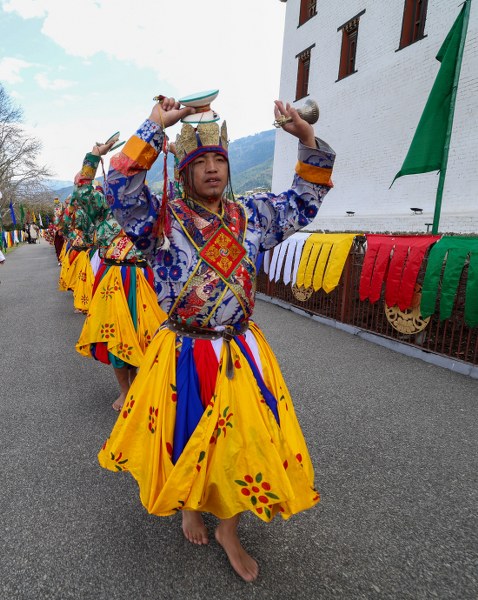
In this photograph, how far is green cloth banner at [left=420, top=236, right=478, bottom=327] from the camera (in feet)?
13.0

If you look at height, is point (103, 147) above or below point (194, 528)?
above

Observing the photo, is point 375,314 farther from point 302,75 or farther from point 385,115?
point 302,75

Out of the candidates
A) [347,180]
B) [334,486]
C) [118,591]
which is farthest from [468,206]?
[118,591]

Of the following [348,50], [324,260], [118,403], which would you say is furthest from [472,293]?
[348,50]

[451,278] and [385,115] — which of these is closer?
[451,278]

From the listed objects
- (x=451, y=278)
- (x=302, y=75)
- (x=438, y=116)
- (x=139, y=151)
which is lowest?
(x=451, y=278)

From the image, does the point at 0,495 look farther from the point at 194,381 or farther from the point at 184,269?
the point at 184,269

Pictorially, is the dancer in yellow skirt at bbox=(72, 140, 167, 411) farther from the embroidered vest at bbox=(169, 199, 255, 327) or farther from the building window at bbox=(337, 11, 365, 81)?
the building window at bbox=(337, 11, 365, 81)

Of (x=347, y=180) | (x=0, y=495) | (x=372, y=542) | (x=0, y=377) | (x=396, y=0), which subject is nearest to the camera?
(x=372, y=542)

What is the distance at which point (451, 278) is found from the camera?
414cm

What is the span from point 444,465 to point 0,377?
4.06 m

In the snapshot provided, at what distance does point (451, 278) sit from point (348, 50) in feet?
34.8

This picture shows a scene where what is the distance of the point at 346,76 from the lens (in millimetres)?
11516

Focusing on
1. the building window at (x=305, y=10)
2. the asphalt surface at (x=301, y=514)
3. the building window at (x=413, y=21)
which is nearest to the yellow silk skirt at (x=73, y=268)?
the asphalt surface at (x=301, y=514)
